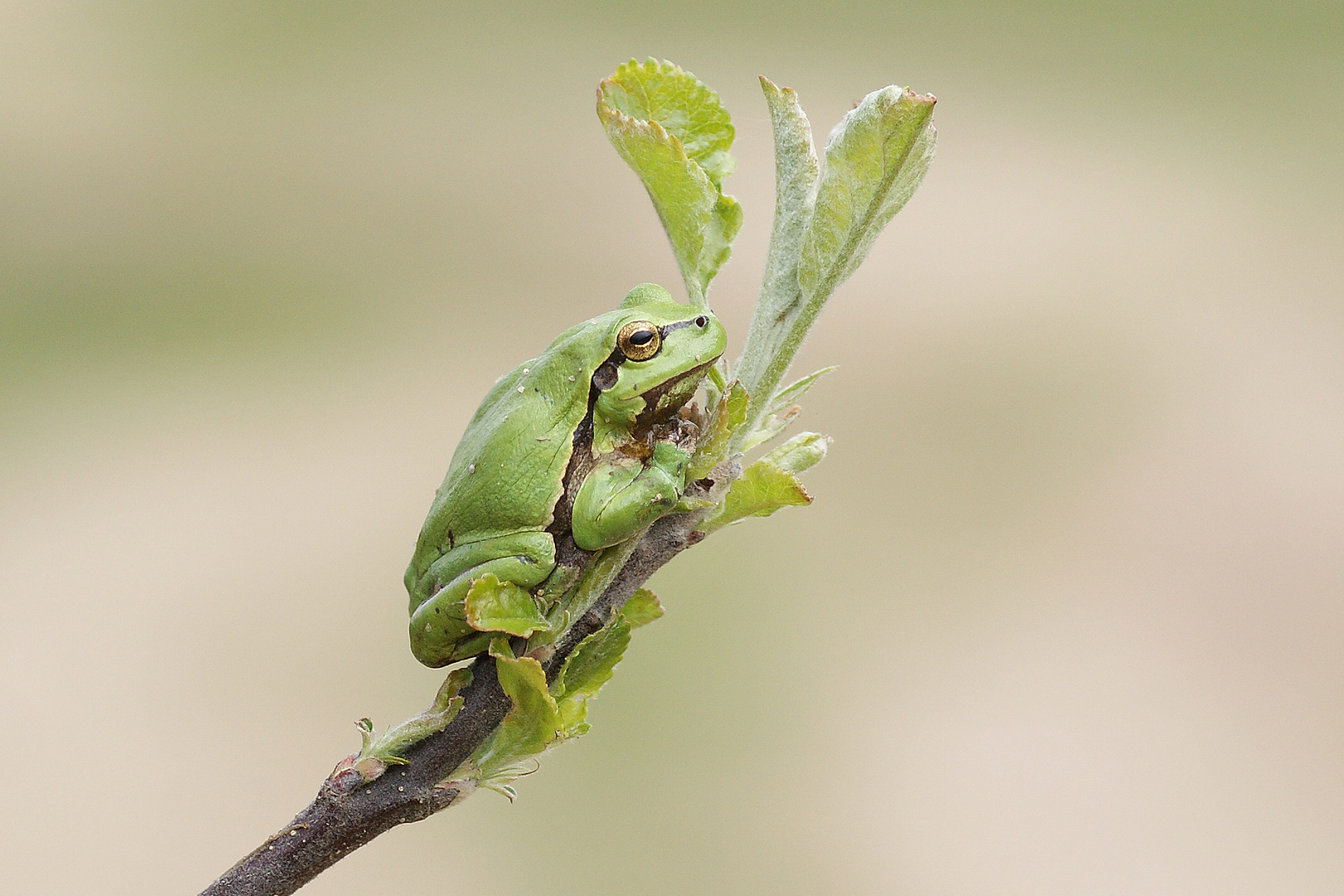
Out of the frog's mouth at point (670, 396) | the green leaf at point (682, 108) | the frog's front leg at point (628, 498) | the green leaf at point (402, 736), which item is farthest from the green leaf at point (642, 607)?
the green leaf at point (682, 108)

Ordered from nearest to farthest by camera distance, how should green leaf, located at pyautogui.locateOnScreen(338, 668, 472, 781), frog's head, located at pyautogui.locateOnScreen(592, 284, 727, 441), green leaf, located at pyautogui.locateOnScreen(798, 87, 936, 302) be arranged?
green leaf, located at pyautogui.locateOnScreen(798, 87, 936, 302) < green leaf, located at pyautogui.locateOnScreen(338, 668, 472, 781) < frog's head, located at pyautogui.locateOnScreen(592, 284, 727, 441)

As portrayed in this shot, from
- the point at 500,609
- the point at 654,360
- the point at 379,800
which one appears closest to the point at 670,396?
the point at 654,360

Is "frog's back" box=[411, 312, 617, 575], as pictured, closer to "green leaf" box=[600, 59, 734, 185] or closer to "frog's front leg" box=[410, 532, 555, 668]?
"frog's front leg" box=[410, 532, 555, 668]

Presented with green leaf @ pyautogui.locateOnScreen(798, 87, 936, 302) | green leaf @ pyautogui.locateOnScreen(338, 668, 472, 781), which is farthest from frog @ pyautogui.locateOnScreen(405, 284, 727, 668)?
green leaf @ pyautogui.locateOnScreen(798, 87, 936, 302)

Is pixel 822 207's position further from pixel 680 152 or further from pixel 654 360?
pixel 654 360

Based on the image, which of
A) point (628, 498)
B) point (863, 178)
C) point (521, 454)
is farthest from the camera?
point (521, 454)

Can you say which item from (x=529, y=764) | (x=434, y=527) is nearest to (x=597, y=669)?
(x=529, y=764)

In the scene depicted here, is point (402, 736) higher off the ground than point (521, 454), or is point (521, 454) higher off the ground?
point (521, 454)

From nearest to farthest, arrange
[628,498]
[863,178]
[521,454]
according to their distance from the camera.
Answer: [863,178]
[628,498]
[521,454]

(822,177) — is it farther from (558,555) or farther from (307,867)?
(307,867)
